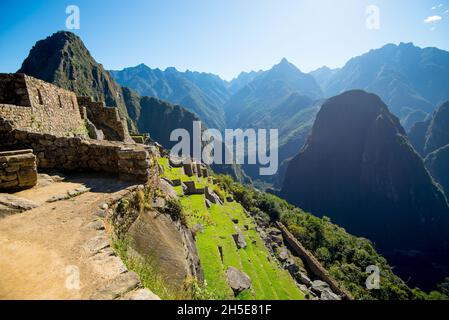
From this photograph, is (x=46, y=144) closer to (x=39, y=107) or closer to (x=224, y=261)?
(x=39, y=107)

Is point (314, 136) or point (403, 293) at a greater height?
point (314, 136)

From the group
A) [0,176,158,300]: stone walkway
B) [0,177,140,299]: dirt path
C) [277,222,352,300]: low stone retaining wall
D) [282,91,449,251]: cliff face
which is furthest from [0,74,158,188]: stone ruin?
[282,91,449,251]: cliff face

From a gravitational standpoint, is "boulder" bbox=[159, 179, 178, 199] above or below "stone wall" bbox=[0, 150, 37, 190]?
below

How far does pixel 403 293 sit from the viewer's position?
34469mm

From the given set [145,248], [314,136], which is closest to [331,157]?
[314,136]

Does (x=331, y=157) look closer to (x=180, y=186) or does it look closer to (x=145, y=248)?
(x=180, y=186)

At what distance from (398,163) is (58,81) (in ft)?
526

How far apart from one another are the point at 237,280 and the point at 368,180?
143m

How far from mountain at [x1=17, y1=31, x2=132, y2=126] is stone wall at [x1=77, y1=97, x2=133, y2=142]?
9026cm

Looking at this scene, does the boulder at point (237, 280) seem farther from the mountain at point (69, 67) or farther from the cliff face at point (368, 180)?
the cliff face at point (368, 180)

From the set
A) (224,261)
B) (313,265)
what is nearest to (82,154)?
(224,261)

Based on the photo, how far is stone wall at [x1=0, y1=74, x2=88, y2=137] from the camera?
9.22 m

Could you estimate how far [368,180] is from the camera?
432ft

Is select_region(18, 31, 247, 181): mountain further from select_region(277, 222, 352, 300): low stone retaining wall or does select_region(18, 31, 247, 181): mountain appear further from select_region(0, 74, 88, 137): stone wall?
select_region(0, 74, 88, 137): stone wall
